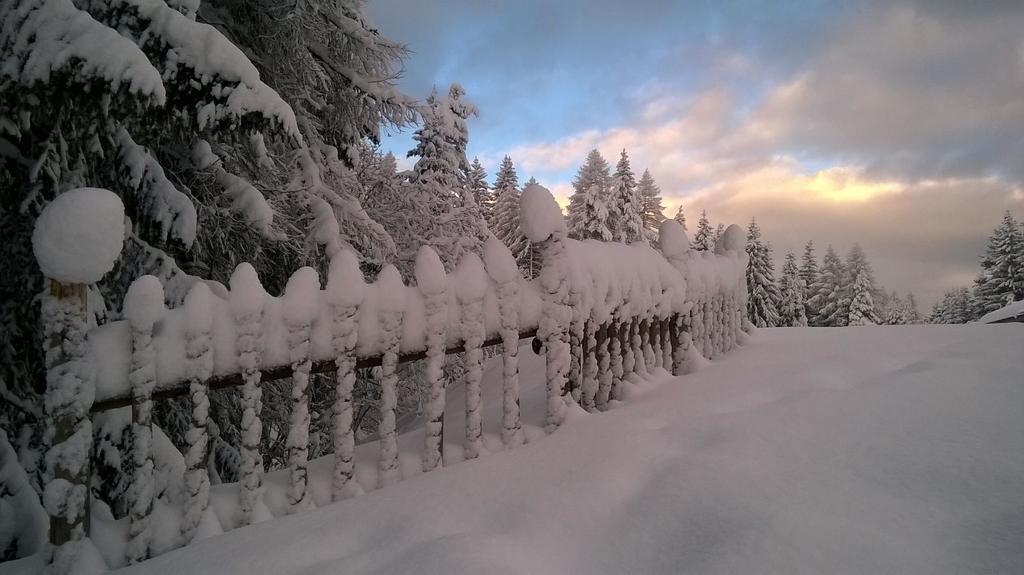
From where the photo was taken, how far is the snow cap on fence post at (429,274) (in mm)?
2879

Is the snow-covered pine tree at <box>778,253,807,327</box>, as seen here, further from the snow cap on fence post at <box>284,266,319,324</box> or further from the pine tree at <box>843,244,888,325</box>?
the snow cap on fence post at <box>284,266,319,324</box>

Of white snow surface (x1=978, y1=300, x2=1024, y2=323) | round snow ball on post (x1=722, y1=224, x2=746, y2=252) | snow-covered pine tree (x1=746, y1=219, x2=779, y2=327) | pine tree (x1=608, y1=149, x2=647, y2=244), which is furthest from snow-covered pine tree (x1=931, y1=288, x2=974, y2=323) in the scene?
round snow ball on post (x1=722, y1=224, x2=746, y2=252)

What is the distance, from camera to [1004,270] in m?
33.7

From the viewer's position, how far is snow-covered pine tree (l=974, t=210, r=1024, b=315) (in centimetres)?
3266

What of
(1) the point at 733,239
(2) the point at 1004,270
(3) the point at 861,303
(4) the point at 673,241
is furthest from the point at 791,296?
(4) the point at 673,241

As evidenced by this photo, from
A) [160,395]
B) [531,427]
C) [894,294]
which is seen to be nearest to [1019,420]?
[531,427]

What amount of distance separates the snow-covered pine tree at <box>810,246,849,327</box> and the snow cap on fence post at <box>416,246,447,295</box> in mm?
45222

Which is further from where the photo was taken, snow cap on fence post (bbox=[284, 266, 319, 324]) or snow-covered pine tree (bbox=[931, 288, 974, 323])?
snow-covered pine tree (bbox=[931, 288, 974, 323])

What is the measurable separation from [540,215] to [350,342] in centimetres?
155

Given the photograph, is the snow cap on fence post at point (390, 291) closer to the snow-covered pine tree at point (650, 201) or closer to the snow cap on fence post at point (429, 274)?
the snow cap on fence post at point (429, 274)

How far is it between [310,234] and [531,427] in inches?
133

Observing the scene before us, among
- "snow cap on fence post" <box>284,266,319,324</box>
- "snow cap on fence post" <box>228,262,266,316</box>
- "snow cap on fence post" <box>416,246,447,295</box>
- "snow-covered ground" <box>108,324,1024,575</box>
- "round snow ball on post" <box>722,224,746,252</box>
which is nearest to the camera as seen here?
"snow-covered ground" <box>108,324,1024,575</box>

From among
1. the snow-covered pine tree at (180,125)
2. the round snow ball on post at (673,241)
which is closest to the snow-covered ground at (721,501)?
the snow-covered pine tree at (180,125)

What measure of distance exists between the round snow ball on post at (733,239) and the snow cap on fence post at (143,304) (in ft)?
20.3
